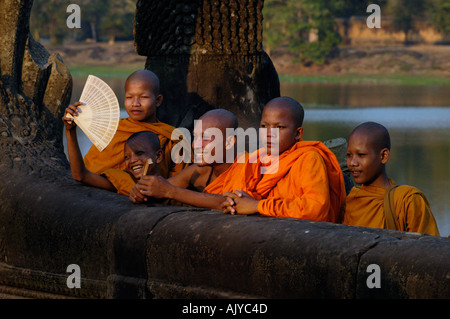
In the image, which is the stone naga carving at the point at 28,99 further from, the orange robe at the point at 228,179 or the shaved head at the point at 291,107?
the shaved head at the point at 291,107

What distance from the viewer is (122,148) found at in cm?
372

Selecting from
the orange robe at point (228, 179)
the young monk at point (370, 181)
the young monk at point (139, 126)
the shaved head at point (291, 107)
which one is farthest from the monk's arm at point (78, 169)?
the young monk at point (370, 181)

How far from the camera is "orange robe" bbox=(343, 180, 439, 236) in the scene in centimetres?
296

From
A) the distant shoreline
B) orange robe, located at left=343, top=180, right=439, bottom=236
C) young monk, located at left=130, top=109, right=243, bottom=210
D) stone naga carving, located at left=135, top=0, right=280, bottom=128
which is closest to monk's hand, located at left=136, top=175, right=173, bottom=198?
young monk, located at left=130, top=109, right=243, bottom=210

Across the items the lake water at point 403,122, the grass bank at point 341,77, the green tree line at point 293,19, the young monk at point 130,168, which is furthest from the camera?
the green tree line at point 293,19

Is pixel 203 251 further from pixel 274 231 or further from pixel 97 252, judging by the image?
pixel 97 252

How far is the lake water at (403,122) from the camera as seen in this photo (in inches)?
296

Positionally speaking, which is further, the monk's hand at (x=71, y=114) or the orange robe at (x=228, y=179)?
the orange robe at (x=228, y=179)

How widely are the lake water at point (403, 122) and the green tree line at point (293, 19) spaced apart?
19.7 ft

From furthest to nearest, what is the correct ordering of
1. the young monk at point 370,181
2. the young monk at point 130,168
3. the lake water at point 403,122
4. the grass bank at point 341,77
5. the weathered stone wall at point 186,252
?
1. the grass bank at point 341,77
2. the lake water at point 403,122
3. the young monk at point 130,168
4. the young monk at point 370,181
5. the weathered stone wall at point 186,252

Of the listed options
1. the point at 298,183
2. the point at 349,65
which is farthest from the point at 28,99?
the point at 349,65

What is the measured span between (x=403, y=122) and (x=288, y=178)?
9.11m

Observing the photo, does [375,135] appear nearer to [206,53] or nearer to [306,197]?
[306,197]

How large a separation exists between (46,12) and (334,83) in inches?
515
